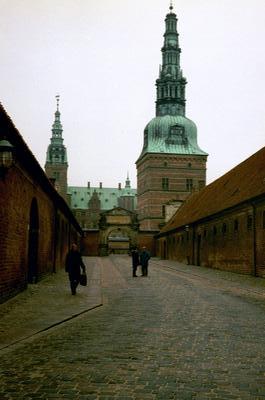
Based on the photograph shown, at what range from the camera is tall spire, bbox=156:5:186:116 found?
84938 mm

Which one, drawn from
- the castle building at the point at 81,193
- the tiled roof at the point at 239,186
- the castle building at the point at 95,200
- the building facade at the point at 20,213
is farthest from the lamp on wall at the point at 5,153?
the castle building at the point at 95,200

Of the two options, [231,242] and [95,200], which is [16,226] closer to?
[231,242]

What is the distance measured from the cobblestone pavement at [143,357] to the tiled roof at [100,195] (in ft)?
412

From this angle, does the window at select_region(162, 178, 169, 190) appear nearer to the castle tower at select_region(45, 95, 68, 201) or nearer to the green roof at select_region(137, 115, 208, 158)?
the green roof at select_region(137, 115, 208, 158)

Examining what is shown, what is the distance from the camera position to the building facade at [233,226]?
2458cm

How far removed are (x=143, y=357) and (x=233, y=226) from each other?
2244 cm

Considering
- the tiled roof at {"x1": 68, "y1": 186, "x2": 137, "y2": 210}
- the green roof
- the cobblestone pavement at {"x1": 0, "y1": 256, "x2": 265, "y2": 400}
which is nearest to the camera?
the cobblestone pavement at {"x1": 0, "y1": 256, "x2": 265, "y2": 400}

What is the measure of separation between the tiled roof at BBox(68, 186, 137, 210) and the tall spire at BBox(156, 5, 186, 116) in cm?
5429

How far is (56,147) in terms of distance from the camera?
12050 centimetres

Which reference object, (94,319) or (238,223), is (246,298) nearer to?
(94,319)

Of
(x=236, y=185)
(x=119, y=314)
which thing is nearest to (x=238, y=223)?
(x=236, y=185)

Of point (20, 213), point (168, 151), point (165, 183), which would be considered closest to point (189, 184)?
point (165, 183)

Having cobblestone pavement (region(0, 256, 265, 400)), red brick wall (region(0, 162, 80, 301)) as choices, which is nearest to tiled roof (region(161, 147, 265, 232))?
red brick wall (region(0, 162, 80, 301))

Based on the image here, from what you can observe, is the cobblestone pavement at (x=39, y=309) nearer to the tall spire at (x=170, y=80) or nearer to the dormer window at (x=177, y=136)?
the dormer window at (x=177, y=136)
